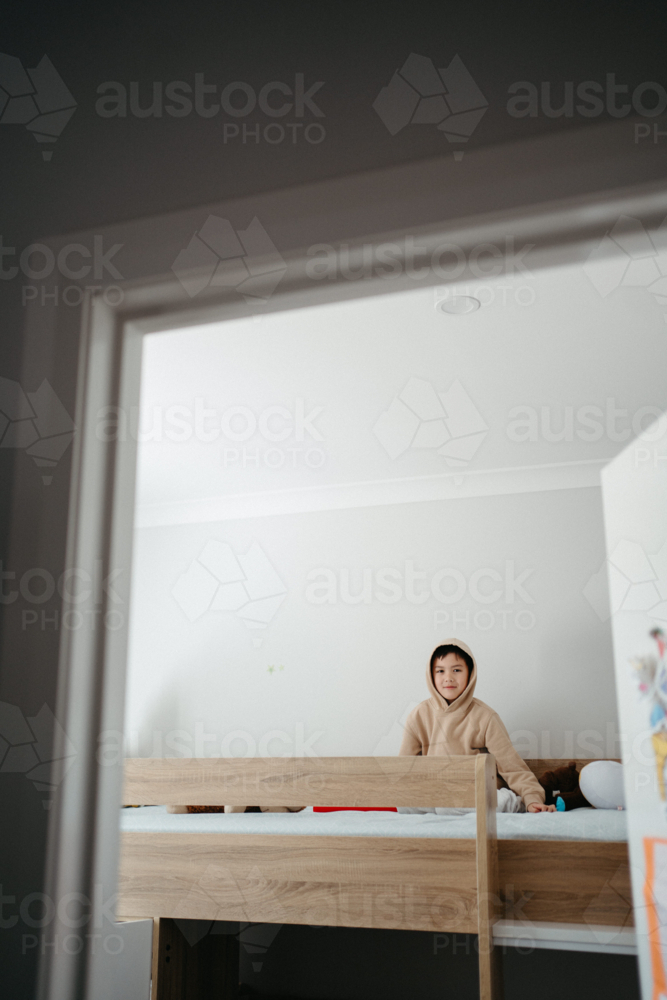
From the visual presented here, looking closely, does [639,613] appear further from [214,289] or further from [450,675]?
[450,675]

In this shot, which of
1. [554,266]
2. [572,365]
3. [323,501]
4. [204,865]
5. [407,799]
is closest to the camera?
[554,266]

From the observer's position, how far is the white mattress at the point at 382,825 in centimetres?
146

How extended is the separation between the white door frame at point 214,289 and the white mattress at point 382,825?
0.89 m

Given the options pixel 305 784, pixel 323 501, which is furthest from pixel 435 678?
pixel 305 784

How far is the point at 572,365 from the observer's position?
175 cm

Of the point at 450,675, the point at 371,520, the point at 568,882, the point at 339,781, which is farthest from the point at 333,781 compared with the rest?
the point at 371,520

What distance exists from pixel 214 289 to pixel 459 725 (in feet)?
5.84

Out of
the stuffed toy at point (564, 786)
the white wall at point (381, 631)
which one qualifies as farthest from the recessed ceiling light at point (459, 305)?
the stuffed toy at point (564, 786)

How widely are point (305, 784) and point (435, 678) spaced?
3.01 ft

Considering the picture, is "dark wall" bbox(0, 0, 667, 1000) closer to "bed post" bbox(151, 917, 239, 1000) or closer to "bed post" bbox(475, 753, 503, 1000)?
"bed post" bbox(475, 753, 503, 1000)

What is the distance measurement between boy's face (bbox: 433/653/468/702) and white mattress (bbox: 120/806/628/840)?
22.5 inches

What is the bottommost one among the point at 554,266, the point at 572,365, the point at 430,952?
the point at 430,952

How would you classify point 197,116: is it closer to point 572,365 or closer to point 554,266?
point 554,266

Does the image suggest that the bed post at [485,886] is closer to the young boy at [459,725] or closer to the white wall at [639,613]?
the white wall at [639,613]
